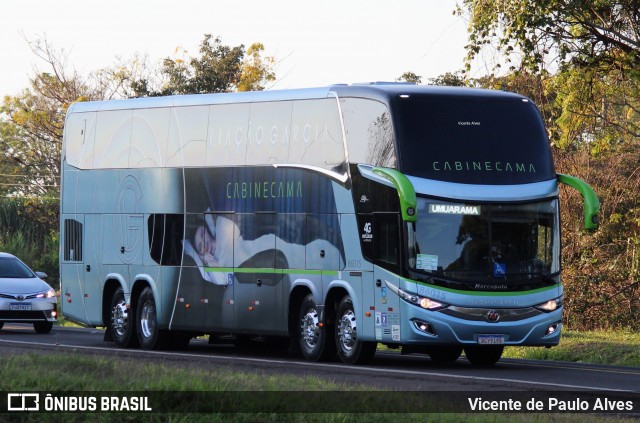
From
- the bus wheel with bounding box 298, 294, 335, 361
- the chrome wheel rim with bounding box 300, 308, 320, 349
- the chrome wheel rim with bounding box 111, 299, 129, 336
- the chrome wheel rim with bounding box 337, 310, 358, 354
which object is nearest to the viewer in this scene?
the chrome wheel rim with bounding box 337, 310, 358, 354

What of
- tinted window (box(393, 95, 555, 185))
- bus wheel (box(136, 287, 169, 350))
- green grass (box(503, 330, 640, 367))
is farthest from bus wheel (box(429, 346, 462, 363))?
bus wheel (box(136, 287, 169, 350))

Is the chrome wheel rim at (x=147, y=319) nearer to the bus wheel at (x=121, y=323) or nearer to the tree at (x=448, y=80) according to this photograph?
the bus wheel at (x=121, y=323)

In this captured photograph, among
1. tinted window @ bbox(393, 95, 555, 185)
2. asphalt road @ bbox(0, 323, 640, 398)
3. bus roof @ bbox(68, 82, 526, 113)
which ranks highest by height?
Answer: bus roof @ bbox(68, 82, 526, 113)

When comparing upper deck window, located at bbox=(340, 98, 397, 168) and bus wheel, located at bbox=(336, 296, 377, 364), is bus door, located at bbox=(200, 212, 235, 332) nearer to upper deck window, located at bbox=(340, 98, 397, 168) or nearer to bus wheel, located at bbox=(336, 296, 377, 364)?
bus wheel, located at bbox=(336, 296, 377, 364)

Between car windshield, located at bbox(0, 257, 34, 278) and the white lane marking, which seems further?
car windshield, located at bbox(0, 257, 34, 278)

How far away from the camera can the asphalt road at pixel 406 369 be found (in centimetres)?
1766

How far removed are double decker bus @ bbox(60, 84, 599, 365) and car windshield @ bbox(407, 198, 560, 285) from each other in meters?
0.02

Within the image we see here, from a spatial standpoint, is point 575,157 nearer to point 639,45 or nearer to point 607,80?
point 607,80

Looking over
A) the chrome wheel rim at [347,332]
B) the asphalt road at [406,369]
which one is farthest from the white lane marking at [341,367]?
the chrome wheel rim at [347,332]

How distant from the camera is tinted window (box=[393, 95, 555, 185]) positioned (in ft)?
67.8

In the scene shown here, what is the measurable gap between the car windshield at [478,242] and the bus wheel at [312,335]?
7.73 feet

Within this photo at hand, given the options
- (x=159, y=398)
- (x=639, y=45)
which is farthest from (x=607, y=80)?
(x=159, y=398)

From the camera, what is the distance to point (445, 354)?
2305cm

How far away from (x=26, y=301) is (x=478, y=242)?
1286cm
